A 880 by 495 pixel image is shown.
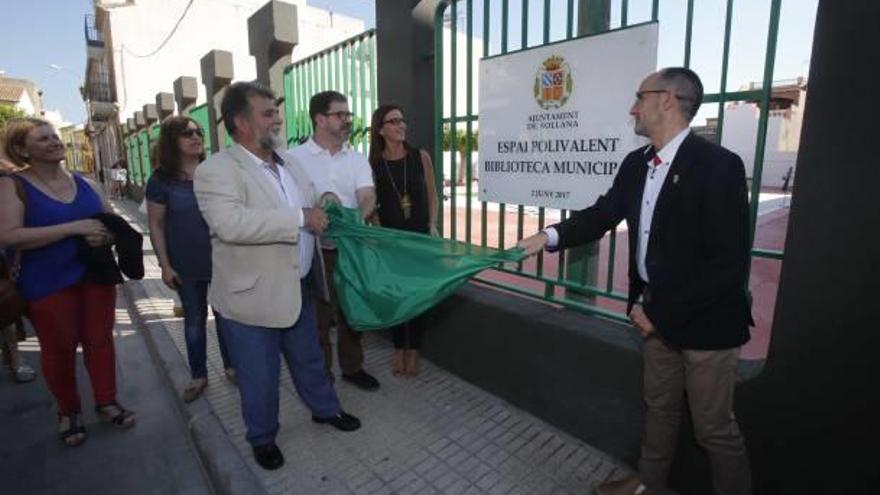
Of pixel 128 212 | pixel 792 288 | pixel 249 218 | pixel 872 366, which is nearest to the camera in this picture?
pixel 872 366

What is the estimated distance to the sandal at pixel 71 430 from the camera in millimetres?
3039

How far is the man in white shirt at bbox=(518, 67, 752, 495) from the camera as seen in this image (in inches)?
67.9

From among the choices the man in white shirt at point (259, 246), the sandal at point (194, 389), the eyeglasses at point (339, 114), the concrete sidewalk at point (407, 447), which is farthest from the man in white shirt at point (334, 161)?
the sandal at point (194, 389)

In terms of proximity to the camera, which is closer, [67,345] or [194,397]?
[67,345]

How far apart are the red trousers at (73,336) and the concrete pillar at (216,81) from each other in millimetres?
4109

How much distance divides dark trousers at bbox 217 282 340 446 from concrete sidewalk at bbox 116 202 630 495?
0.68 ft

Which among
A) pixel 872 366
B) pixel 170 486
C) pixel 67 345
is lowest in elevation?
pixel 170 486

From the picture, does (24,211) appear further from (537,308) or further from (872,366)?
(872,366)

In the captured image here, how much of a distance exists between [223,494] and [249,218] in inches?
57.8

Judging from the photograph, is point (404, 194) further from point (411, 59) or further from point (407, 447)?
point (407, 447)

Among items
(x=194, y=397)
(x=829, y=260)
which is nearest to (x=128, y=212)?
(x=194, y=397)

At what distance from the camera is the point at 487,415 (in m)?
3.16

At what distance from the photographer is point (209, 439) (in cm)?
296

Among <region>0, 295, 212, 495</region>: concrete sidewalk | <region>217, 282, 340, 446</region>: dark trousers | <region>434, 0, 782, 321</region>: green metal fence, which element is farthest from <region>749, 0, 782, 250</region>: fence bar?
<region>0, 295, 212, 495</region>: concrete sidewalk
